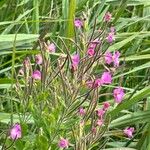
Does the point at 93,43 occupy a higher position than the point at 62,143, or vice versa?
the point at 93,43

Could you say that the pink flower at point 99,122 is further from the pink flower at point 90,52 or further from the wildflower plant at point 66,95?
the pink flower at point 90,52

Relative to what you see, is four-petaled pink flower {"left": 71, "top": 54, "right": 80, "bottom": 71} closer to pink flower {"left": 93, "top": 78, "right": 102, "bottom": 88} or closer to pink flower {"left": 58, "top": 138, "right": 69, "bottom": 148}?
pink flower {"left": 93, "top": 78, "right": 102, "bottom": 88}

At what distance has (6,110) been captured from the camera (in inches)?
70.4

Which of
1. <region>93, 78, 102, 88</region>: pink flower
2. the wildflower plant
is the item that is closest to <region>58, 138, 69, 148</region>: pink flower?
the wildflower plant

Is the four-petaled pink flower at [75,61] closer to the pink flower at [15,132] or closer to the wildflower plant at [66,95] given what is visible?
the wildflower plant at [66,95]

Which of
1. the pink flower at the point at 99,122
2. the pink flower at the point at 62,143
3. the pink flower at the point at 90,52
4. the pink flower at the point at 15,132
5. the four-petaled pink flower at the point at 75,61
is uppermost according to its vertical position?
the pink flower at the point at 90,52

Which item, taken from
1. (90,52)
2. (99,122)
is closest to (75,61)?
(90,52)

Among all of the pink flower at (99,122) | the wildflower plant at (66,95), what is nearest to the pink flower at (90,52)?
the wildflower plant at (66,95)

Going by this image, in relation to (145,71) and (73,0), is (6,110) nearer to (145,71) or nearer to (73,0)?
(73,0)

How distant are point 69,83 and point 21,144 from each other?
8.0 inches

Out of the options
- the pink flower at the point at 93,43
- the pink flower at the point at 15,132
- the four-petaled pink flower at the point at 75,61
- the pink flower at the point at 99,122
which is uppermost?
the pink flower at the point at 93,43

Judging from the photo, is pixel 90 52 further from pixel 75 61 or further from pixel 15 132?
pixel 15 132

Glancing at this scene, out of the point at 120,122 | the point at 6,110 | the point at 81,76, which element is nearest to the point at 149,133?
the point at 120,122

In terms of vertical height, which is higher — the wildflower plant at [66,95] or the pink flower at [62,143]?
the wildflower plant at [66,95]
